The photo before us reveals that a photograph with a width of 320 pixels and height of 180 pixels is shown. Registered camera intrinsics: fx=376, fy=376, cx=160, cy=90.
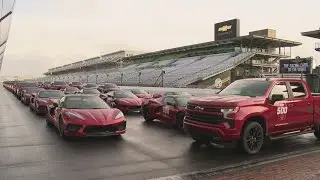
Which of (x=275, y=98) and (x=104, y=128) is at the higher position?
(x=275, y=98)

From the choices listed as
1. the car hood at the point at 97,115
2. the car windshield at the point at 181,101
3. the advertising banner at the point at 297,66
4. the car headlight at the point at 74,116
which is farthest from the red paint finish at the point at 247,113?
the advertising banner at the point at 297,66

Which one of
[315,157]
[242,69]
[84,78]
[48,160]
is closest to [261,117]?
[315,157]

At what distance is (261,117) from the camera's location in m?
9.06

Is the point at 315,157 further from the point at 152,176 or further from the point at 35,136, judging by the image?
the point at 35,136

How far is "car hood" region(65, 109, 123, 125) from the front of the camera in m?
10.4

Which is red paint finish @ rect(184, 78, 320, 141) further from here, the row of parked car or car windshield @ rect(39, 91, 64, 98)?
car windshield @ rect(39, 91, 64, 98)

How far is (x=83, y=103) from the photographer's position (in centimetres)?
1191

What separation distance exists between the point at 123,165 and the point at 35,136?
471cm

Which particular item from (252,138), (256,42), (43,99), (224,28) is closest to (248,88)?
(252,138)

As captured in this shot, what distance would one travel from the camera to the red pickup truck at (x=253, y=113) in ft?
28.1

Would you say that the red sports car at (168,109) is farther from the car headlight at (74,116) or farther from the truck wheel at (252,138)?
the truck wheel at (252,138)

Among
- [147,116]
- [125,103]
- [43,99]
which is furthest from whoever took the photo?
[125,103]

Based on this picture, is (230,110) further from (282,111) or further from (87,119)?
(87,119)

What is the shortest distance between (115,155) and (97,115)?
235cm
